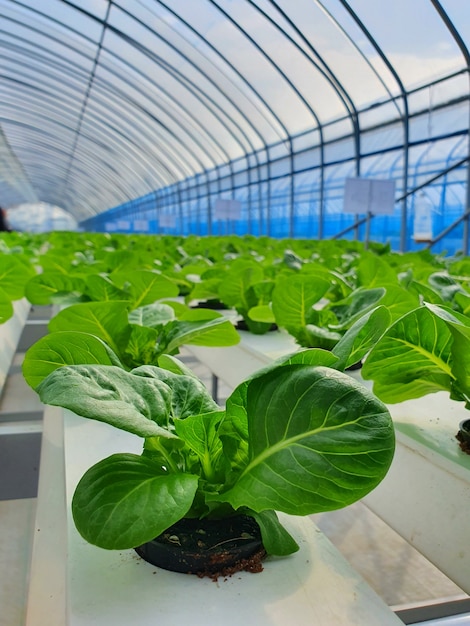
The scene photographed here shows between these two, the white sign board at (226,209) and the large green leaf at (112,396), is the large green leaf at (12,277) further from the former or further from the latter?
the white sign board at (226,209)

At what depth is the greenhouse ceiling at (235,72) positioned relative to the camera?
7.40 m

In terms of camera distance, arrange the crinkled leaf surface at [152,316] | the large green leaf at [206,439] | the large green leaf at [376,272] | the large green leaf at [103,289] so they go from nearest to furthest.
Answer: the large green leaf at [206,439], the crinkled leaf surface at [152,316], the large green leaf at [103,289], the large green leaf at [376,272]

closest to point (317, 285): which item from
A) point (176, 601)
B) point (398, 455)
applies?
point (398, 455)

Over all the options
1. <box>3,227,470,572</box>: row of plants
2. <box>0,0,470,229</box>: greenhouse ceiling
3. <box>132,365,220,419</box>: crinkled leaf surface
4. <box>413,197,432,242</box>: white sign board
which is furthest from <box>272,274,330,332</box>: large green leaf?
<box>413,197,432,242</box>: white sign board

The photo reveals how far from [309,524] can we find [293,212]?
1251cm

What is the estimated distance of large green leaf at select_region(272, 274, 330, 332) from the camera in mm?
1658

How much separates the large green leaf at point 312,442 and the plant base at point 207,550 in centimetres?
7

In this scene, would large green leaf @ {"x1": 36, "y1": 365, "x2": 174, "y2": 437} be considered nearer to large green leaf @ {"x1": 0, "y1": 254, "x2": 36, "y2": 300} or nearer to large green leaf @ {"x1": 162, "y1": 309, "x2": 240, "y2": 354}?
large green leaf @ {"x1": 162, "y1": 309, "x2": 240, "y2": 354}

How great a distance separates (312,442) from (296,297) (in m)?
1.06

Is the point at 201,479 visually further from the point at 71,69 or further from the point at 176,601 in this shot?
the point at 71,69

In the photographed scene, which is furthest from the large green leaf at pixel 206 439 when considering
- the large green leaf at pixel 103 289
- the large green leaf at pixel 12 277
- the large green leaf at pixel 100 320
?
the large green leaf at pixel 12 277

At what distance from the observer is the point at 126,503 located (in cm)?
69

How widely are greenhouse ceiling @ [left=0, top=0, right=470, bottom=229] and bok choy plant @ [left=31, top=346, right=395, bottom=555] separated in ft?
20.7

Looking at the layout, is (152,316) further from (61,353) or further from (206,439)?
(206,439)
